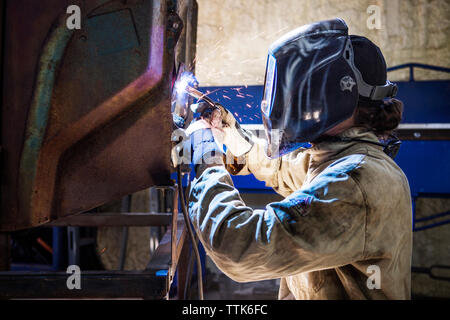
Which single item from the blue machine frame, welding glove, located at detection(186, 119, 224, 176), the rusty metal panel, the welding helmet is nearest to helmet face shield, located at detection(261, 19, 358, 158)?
the welding helmet

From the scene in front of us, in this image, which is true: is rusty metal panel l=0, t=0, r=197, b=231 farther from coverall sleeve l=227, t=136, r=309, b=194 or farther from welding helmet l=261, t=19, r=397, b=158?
coverall sleeve l=227, t=136, r=309, b=194

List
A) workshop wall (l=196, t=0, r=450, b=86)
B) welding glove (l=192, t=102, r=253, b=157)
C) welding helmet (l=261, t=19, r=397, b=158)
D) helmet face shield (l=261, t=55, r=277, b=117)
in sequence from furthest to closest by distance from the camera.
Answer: workshop wall (l=196, t=0, r=450, b=86) → welding glove (l=192, t=102, r=253, b=157) → helmet face shield (l=261, t=55, r=277, b=117) → welding helmet (l=261, t=19, r=397, b=158)

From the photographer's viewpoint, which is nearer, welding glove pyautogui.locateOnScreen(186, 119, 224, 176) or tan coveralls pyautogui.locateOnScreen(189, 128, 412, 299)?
tan coveralls pyautogui.locateOnScreen(189, 128, 412, 299)

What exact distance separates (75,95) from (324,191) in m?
0.80

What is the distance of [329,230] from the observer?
0.85m

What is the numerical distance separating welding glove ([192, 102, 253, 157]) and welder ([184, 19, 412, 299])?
1.0 inches

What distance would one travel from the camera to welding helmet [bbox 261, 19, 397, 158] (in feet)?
3.43

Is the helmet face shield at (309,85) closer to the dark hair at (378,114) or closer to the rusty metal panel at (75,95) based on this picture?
the dark hair at (378,114)

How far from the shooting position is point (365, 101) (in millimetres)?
1081

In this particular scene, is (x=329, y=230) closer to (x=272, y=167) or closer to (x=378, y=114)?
(x=378, y=114)

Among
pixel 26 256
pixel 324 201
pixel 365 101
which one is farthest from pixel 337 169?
pixel 26 256

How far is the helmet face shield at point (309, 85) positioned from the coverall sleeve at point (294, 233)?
0.24 m

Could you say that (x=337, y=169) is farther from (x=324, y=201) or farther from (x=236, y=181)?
(x=236, y=181)

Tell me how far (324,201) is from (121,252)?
8.78 feet
